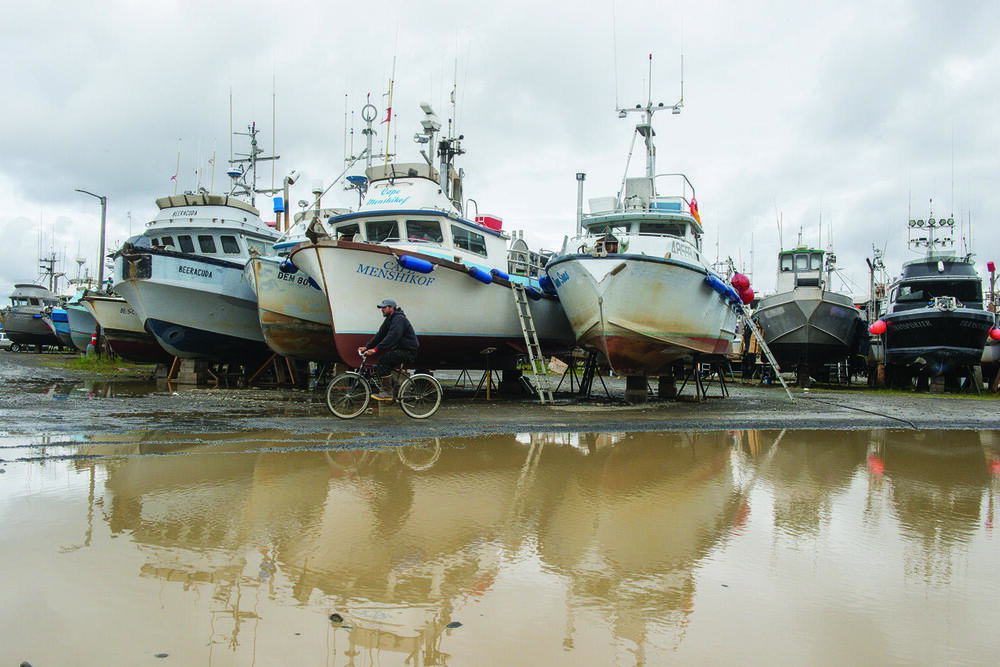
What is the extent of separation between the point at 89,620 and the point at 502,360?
11.7m

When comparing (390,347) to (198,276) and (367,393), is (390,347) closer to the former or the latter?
(367,393)

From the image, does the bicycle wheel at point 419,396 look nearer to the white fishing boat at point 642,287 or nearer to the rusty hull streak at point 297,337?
the white fishing boat at point 642,287

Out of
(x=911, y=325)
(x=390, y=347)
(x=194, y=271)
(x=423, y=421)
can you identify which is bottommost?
(x=423, y=421)

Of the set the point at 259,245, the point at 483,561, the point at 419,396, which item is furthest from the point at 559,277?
the point at 483,561

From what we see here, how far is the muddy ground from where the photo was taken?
7.46 meters

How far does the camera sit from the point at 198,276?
1503 cm

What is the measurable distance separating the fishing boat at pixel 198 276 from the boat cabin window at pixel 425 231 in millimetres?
4761

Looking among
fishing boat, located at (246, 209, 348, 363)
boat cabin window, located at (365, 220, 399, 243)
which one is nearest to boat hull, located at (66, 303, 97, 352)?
fishing boat, located at (246, 209, 348, 363)

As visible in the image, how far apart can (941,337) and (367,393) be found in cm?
1475

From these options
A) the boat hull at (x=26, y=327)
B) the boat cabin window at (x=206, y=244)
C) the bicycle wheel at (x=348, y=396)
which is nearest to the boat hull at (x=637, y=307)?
the bicycle wheel at (x=348, y=396)

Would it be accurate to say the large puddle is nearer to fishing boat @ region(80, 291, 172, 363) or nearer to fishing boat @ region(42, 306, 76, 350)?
fishing boat @ region(80, 291, 172, 363)

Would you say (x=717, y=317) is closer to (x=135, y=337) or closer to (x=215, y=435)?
(x=215, y=435)

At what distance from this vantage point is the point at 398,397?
866 centimetres

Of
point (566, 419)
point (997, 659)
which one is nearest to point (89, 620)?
point (997, 659)
